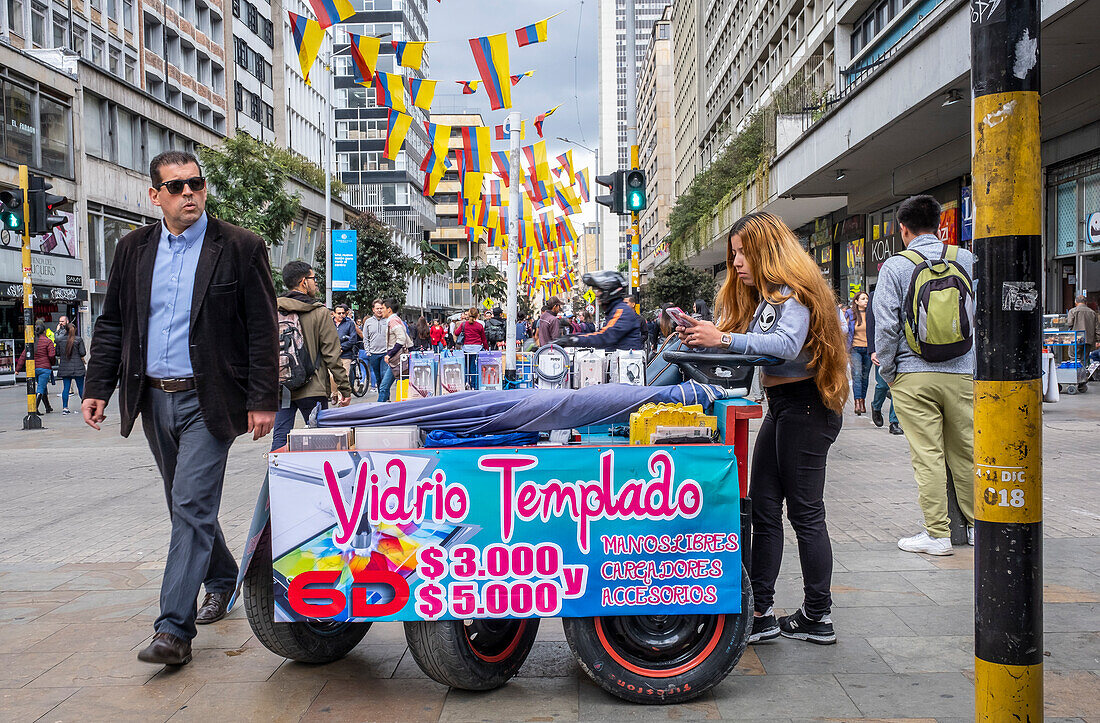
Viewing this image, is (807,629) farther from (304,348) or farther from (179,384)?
(304,348)

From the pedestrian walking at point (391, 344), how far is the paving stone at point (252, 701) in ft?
37.8

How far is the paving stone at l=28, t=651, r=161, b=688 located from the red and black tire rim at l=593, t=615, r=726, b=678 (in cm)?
187

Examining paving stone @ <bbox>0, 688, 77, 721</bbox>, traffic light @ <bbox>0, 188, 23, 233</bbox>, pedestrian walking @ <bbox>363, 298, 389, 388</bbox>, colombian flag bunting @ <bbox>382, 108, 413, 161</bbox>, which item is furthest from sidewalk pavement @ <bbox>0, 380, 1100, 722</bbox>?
colombian flag bunting @ <bbox>382, 108, 413, 161</bbox>

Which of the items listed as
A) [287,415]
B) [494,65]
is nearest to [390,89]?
[494,65]

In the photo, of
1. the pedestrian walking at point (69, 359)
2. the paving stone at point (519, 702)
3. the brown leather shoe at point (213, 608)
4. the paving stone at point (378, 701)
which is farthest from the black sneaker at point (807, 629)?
the pedestrian walking at point (69, 359)

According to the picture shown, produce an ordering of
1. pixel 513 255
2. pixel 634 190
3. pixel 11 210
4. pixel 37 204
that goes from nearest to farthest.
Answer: pixel 513 255
pixel 11 210
pixel 37 204
pixel 634 190

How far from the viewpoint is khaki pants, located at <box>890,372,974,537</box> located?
5.48 m

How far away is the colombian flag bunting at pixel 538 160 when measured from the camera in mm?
21828

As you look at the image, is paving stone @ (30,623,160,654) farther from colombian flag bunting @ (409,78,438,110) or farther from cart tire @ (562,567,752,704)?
colombian flag bunting @ (409,78,438,110)

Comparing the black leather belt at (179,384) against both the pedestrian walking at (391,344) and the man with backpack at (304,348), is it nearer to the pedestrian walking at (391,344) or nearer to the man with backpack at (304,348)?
the man with backpack at (304,348)

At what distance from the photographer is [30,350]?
1594cm

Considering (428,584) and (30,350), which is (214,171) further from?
(428,584)

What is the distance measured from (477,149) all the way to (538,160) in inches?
158

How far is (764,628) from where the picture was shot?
415 centimetres
